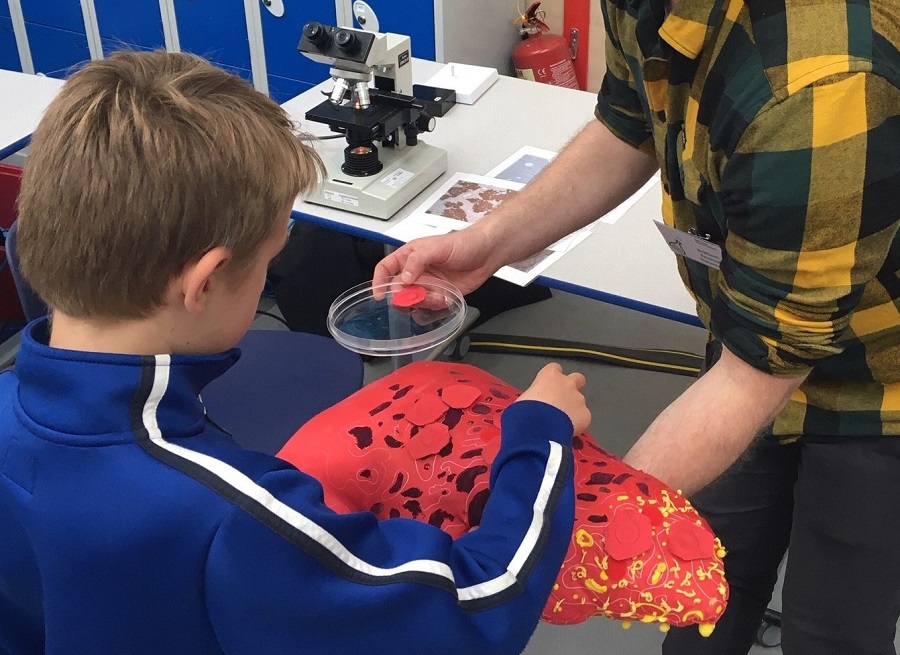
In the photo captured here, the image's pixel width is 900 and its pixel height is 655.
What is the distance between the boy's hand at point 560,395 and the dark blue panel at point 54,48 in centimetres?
356

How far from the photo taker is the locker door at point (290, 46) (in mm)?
3307

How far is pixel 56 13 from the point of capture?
3824 millimetres

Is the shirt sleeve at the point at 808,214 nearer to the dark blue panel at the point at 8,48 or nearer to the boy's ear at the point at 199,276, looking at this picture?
the boy's ear at the point at 199,276

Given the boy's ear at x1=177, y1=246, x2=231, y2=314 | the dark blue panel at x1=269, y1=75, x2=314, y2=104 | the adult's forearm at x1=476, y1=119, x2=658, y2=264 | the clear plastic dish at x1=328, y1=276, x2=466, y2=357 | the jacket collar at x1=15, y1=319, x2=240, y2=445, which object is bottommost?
the dark blue panel at x1=269, y1=75, x2=314, y2=104

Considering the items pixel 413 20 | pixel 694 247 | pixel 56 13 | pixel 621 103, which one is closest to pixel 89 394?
pixel 694 247

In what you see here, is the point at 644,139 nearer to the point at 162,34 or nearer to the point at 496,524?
the point at 496,524

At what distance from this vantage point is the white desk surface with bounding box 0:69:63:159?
6.91 feet

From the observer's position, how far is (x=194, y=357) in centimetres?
76

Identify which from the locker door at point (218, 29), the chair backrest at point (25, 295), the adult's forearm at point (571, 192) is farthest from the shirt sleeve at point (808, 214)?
the locker door at point (218, 29)

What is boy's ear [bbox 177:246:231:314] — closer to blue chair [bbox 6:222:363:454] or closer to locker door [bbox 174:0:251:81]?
blue chair [bbox 6:222:363:454]

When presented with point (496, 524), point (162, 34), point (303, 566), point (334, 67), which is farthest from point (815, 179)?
point (162, 34)

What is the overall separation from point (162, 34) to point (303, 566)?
3.50m

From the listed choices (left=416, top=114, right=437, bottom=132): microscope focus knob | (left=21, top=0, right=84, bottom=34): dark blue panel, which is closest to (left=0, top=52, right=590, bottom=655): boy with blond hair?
(left=416, top=114, right=437, bottom=132): microscope focus knob

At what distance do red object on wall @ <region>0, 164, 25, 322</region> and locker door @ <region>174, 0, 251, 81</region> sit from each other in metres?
1.53
